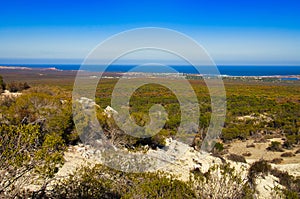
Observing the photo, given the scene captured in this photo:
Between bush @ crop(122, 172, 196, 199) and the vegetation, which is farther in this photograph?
bush @ crop(122, 172, 196, 199)

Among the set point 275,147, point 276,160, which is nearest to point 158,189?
point 276,160

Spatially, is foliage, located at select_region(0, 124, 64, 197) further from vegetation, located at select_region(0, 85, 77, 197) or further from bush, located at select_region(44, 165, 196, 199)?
bush, located at select_region(44, 165, 196, 199)

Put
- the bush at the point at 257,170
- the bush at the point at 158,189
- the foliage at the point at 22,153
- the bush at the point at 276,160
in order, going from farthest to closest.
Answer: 1. the bush at the point at 276,160
2. the bush at the point at 257,170
3. the bush at the point at 158,189
4. the foliage at the point at 22,153

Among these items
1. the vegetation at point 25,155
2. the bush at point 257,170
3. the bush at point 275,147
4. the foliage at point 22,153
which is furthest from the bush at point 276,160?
the foliage at point 22,153

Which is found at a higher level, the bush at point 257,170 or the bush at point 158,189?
the bush at point 158,189

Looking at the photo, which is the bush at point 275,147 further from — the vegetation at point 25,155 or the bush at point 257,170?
the vegetation at point 25,155

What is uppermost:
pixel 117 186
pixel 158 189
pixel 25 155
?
pixel 25 155

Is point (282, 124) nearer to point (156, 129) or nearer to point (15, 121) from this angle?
point (156, 129)

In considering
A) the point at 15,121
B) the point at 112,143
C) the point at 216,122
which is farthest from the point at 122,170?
the point at 216,122

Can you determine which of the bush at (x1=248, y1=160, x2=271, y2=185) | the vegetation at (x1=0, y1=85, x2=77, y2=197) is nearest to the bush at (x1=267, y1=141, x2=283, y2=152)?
the bush at (x1=248, y1=160, x2=271, y2=185)

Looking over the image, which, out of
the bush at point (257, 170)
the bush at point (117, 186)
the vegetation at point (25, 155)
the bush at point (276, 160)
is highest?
the vegetation at point (25, 155)

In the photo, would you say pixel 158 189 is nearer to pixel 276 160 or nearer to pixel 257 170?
pixel 257 170

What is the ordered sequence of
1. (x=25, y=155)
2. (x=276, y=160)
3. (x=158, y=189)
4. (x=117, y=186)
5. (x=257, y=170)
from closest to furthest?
(x=25, y=155) → (x=158, y=189) → (x=117, y=186) → (x=257, y=170) → (x=276, y=160)

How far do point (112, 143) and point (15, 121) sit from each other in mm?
4230
